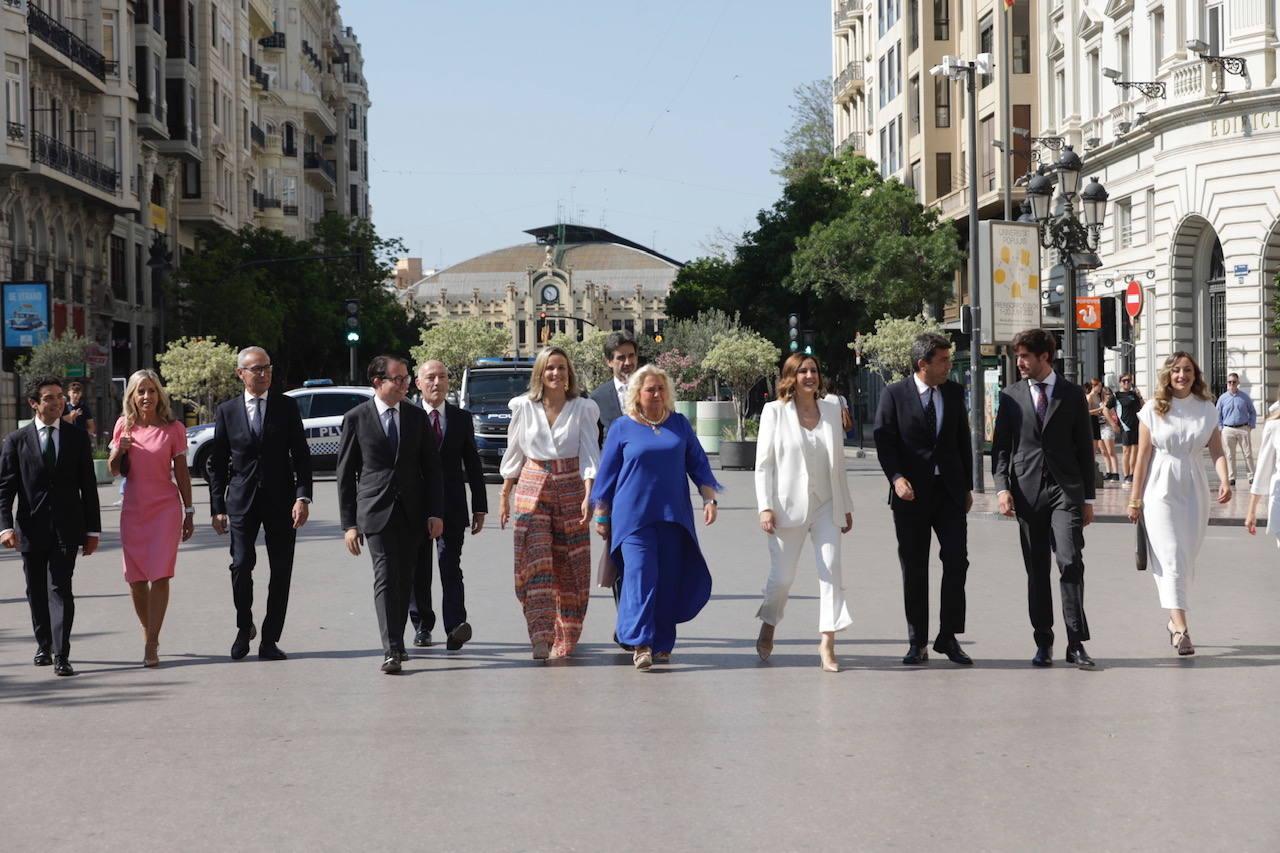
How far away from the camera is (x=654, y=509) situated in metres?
10.1

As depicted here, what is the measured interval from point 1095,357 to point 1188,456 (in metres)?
34.1

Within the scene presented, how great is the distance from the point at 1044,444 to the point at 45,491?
553 cm

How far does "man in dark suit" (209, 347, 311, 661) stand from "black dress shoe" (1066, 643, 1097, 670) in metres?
4.27

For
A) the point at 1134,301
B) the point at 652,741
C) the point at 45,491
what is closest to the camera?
the point at 652,741

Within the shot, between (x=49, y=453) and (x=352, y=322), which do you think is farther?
(x=352, y=322)

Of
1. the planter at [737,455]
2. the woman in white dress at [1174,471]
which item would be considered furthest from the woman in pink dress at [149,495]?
the planter at [737,455]

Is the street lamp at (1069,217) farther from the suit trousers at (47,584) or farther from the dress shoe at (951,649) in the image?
the suit trousers at (47,584)

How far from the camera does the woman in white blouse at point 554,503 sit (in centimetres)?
1037

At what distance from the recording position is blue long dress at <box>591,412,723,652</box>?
32.9ft

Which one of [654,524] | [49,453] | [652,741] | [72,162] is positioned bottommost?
[652,741]

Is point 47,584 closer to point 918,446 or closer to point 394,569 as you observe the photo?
point 394,569

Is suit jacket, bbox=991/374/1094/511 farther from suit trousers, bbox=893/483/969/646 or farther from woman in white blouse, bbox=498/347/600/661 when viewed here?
woman in white blouse, bbox=498/347/600/661

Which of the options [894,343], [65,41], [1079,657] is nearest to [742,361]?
[894,343]

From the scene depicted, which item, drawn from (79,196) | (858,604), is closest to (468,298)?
(79,196)
